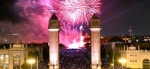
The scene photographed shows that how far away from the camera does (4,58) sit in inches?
4040

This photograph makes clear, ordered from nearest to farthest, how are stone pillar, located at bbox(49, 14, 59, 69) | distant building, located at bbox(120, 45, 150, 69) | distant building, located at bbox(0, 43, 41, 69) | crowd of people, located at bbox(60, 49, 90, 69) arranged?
stone pillar, located at bbox(49, 14, 59, 69), crowd of people, located at bbox(60, 49, 90, 69), distant building, located at bbox(120, 45, 150, 69), distant building, located at bbox(0, 43, 41, 69)

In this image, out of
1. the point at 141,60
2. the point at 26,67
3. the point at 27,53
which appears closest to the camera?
the point at 26,67

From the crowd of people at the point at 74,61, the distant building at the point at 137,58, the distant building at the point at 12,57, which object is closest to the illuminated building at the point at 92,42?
the crowd of people at the point at 74,61

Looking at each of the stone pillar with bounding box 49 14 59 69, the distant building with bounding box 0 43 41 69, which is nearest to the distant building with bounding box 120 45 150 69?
the stone pillar with bounding box 49 14 59 69

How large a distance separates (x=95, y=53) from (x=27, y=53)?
20.9m

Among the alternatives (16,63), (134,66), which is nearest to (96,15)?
(134,66)

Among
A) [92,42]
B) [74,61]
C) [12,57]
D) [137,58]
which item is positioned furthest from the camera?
[74,61]

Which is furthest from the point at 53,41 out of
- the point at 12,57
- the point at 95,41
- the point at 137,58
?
the point at 137,58

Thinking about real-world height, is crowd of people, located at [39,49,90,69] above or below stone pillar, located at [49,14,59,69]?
below

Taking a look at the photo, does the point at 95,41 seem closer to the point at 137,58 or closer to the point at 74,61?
the point at 137,58

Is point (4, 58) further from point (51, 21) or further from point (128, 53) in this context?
point (128, 53)

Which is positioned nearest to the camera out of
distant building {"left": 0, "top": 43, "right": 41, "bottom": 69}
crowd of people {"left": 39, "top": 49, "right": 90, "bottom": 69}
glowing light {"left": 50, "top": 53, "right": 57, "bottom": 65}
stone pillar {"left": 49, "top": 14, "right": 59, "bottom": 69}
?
glowing light {"left": 50, "top": 53, "right": 57, "bottom": 65}

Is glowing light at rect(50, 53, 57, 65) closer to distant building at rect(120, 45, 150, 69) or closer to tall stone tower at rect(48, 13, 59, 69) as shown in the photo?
tall stone tower at rect(48, 13, 59, 69)

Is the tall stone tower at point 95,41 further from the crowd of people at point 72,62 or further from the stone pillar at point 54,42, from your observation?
the stone pillar at point 54,42
